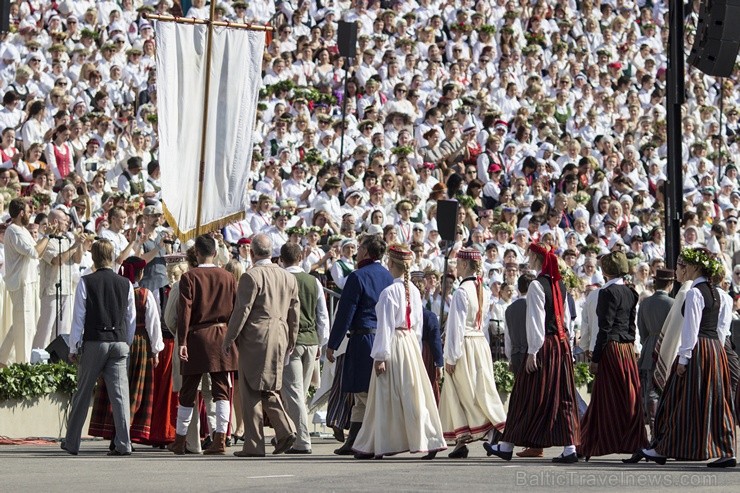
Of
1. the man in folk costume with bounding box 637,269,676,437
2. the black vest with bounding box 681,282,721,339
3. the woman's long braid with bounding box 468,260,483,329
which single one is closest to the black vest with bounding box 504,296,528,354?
the woman's long braid with bounding box 468,260,483,329

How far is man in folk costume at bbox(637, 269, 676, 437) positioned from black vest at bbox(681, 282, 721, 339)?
1.93 m

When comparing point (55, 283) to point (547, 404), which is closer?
point (547, 404)

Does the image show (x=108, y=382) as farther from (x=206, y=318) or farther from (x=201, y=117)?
(x=201, y=117)

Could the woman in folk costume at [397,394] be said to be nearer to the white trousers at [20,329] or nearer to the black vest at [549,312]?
the black vest at [549,312]

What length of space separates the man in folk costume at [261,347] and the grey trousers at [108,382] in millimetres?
913

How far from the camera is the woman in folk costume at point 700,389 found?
13328 millimetres

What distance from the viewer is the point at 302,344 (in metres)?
15.6

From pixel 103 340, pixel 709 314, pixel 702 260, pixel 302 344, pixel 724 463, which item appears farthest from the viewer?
pixel 302 344

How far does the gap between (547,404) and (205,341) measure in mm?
2904

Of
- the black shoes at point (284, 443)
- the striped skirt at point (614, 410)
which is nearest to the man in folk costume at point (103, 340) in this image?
the black shoes at point (284, 443)

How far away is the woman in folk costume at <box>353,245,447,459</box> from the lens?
14000mm

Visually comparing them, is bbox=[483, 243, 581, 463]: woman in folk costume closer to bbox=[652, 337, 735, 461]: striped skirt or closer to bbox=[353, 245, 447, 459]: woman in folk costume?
bbox=[353, 245, 447, 459]: woman in folk costume

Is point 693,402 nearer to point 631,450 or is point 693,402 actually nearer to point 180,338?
point 631,450

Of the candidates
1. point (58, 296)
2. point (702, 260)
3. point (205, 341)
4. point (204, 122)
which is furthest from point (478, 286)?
point (58, 296)
